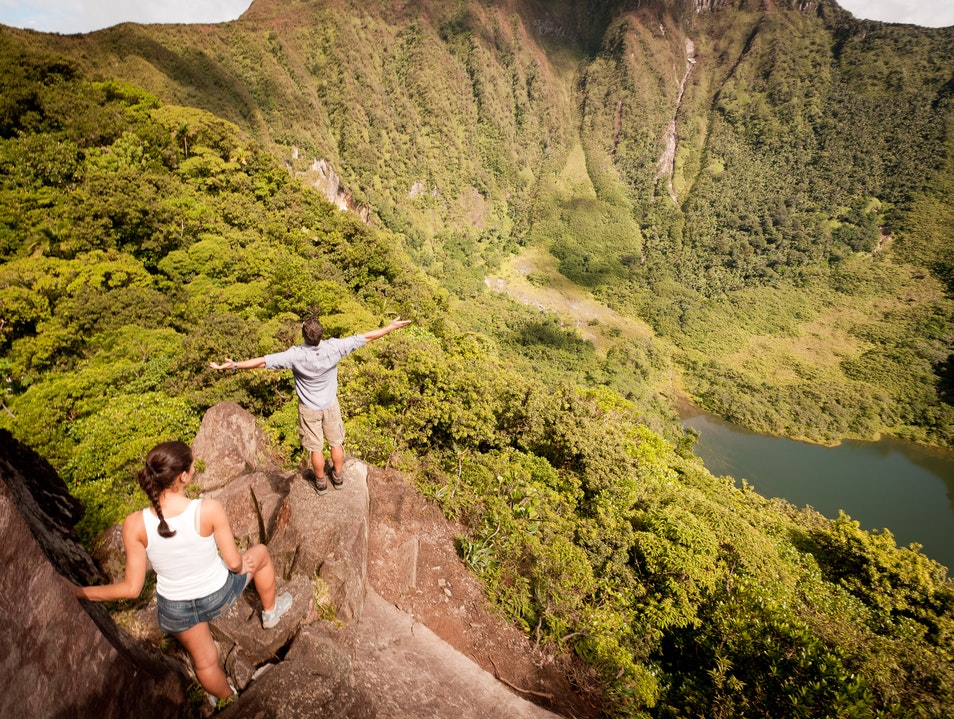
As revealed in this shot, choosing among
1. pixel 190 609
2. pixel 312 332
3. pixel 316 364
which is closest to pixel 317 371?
pixel 316 364

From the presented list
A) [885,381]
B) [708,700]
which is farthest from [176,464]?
[885,381]

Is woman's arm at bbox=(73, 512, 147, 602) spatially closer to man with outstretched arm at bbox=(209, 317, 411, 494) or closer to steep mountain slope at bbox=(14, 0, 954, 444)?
man with outstretched arm at bbox=(209, 317, 411, 494)

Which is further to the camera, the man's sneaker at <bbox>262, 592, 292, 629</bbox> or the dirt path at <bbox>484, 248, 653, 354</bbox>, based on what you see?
the dirt path at <bbox>484, 248, 653, 354</bbox>

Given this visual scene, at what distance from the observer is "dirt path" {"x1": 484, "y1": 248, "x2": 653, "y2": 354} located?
91.3 m

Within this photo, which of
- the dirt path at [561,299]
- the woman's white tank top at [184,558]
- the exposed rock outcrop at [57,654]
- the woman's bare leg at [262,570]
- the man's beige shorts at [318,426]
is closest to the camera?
the exposed rock outcrop at [57,654]

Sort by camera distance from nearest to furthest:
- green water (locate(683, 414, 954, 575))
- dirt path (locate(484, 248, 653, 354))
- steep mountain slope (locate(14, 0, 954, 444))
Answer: green water (locate(683, 414, 954, 575)) < steep mountain slope (locate(14, 0, 954, 444)) < dirt path (locate(484, 248, 653, 354))

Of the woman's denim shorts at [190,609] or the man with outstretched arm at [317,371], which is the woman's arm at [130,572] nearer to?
the woman's denim shorts at [190,609]

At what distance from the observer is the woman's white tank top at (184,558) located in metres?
2.79

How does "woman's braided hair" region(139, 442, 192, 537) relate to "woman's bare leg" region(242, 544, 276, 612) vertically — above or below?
above

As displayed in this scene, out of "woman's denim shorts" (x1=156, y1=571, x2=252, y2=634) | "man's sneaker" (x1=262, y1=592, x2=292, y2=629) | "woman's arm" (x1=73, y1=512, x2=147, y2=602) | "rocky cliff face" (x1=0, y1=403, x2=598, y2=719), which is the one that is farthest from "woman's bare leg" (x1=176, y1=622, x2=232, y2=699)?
"woman's arm" (x1=73, y1=512, x2=147, y2=602)

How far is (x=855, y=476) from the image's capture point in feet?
193

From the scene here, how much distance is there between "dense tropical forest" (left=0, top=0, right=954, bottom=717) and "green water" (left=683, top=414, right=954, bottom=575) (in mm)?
4272

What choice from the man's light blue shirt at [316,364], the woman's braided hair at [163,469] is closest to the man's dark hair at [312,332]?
the man's light blue shirt at [316,364]

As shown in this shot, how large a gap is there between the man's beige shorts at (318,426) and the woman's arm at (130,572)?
8.48 feet
